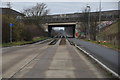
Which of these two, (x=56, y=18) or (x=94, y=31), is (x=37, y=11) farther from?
(x=94, y=31)

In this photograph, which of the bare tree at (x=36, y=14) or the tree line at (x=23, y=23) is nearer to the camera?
the tree line at (x=23, y=23)

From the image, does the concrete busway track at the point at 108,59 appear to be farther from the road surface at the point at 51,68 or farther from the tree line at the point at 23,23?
the tree line at the point at 23,23

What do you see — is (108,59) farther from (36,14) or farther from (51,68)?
(36,14)

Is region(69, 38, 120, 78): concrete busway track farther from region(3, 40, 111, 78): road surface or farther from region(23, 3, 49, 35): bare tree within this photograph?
Answer: region(23, 3, 49, 35): bare tree

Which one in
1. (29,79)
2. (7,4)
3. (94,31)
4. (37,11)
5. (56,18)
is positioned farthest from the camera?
(56,18)

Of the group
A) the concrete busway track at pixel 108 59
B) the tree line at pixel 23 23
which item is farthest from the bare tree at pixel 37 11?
the concrete busway track at pixel 108 59

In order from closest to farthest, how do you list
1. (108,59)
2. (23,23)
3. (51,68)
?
(51,68) → (108,59) → (23,23)

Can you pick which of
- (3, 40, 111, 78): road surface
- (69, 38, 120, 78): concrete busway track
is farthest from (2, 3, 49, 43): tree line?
(3, 40, 111, 78): road surface

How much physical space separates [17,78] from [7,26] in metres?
38.5

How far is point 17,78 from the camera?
Result: 34.3 ft

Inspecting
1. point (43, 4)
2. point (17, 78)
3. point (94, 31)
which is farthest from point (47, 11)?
point (17, 78)

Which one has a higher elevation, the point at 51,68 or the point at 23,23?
the point at 23,23

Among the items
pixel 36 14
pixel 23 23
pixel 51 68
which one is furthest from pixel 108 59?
pixel 36 14

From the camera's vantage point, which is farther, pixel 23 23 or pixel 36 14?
pixel 36 14
